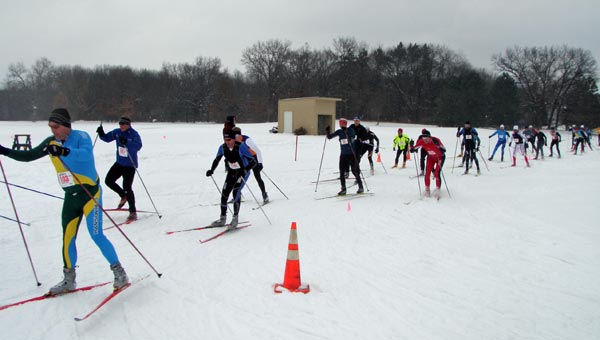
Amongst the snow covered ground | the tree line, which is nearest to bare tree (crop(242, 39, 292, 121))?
the tree line

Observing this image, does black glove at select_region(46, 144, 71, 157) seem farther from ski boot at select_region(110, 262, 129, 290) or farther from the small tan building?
the small tan building

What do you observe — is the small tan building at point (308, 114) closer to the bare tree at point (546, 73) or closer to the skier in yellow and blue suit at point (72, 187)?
the skier in yellow and blue suit at point (72, 187)

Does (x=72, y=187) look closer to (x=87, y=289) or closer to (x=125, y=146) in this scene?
(x=87, y=289)

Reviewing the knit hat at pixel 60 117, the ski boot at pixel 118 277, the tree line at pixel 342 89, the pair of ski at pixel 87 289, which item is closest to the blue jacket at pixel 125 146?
the knit hat at pixel 60 117

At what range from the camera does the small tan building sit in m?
33.4

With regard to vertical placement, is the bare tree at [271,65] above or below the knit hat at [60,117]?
above

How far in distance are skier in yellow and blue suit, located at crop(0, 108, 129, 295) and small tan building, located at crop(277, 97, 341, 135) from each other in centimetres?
2937

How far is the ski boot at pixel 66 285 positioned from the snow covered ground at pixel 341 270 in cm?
13

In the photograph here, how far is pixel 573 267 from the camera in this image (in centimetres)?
555

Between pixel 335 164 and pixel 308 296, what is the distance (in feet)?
44.1

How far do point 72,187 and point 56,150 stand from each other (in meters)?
0.56

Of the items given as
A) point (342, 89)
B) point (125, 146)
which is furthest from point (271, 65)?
point (125, 146)

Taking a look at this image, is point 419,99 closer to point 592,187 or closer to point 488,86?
point 488,86

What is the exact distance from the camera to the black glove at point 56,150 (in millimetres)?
3900
